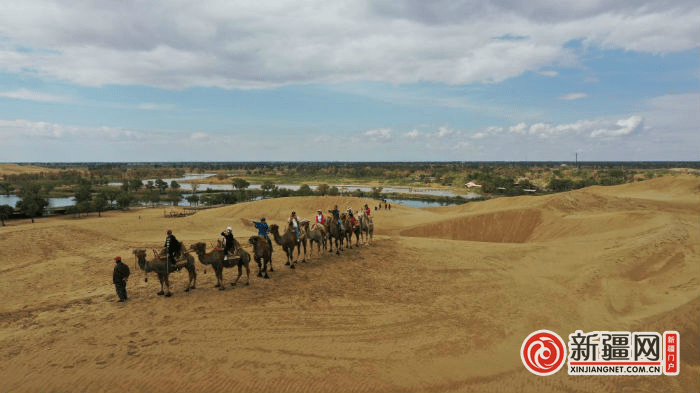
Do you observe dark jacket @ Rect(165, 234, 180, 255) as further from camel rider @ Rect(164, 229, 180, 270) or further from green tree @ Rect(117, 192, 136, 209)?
green tree @ Rect(117, 192, 136, 209)

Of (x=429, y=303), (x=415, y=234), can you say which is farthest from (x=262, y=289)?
(x=415, y=234)

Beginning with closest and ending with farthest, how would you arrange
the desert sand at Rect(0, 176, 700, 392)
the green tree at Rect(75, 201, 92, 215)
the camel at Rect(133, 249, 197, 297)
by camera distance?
the desert sand at Rect(0, 176, 700, 392) < the camel at Rect(133, 249, 197, 297) < the green tree at Rect(75, 201, 92, 215)

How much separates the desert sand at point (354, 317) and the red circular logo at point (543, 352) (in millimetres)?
348

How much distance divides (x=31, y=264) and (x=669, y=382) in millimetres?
28824

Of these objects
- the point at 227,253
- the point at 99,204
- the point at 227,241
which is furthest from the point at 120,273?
the point at 99,204

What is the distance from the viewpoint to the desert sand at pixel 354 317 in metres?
8.73

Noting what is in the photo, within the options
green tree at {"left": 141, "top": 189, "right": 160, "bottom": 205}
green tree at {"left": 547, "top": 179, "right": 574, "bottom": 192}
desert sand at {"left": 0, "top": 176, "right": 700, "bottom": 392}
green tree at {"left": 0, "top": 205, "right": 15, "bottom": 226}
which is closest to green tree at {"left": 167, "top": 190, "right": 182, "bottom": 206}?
green tree at {"left": 141, "top": 189, "right": 160, "bottom": 205}

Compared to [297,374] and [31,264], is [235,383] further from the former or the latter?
[31,264]

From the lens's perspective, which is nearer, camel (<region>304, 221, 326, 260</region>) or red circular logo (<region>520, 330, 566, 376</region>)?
red circular logo (<region>520, 330, 566, 376</region>)

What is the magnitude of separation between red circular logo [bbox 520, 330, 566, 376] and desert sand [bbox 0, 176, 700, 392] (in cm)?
35

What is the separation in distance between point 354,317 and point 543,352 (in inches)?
229

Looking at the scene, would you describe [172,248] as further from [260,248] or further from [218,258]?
[260,248]

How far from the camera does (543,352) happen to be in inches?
415

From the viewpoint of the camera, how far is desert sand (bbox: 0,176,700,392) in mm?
8734
